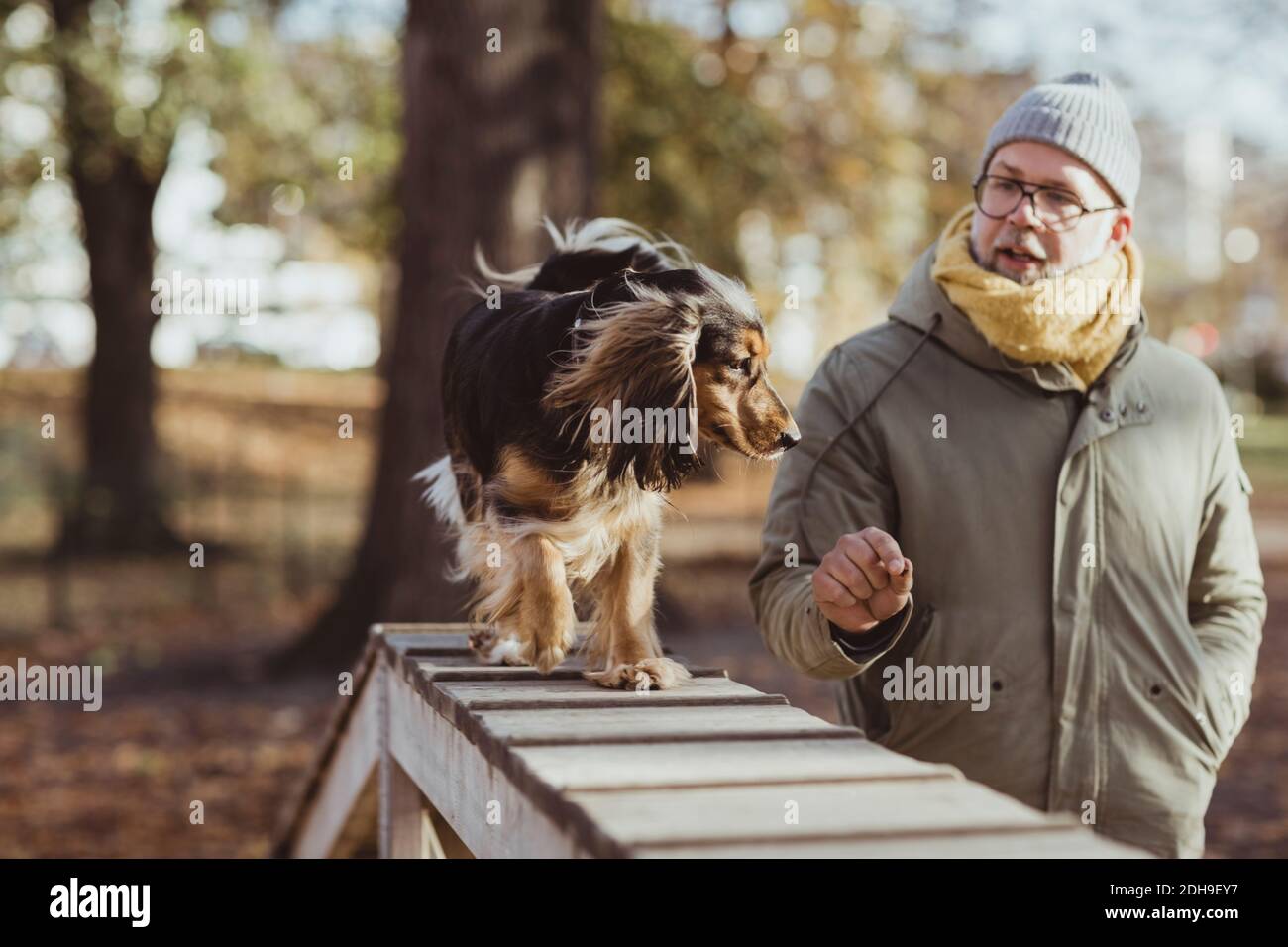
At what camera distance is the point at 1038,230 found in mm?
3420

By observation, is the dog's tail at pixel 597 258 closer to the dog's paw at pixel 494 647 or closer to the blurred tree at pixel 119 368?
the dog's paw at pixel 494 647

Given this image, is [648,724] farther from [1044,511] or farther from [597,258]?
[597,258]

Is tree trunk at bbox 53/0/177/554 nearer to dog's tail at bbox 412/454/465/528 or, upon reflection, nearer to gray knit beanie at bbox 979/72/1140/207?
dog's tail at bbox 412/454/465/528

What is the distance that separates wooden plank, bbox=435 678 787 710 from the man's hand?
0.22 metres

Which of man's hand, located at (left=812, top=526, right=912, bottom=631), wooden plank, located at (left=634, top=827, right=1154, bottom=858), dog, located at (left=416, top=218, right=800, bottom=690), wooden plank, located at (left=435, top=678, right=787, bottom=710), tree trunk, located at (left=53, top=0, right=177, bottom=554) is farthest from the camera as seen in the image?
tree trunk, located at (left=53, top=0, right=177, bottom=554)

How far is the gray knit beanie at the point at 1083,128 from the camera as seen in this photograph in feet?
11.2

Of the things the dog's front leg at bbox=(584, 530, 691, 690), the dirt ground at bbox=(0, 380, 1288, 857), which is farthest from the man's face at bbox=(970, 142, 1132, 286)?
the dog's front leg at bbox=(584, 530, 691, 690)

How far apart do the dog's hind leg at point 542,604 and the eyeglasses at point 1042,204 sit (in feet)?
4.48

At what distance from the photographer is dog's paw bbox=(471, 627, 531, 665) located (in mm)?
3561

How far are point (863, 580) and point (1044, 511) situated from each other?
0.70m

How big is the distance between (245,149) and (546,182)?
8.30 meters

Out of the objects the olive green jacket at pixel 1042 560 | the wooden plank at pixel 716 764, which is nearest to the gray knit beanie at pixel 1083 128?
the olive green jacket at pixel 1042 560

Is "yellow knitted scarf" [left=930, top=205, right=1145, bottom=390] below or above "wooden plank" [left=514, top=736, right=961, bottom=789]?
above

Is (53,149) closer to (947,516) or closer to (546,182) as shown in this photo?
(546,182)
